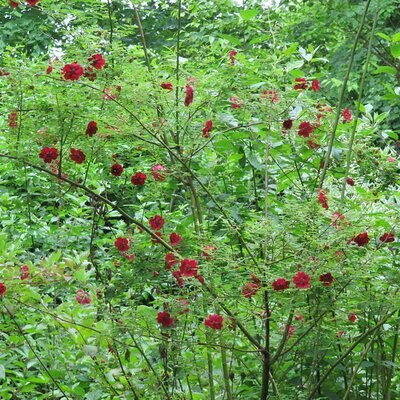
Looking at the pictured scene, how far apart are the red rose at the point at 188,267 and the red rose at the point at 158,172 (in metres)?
0.42

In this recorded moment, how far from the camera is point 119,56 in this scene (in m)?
2.43

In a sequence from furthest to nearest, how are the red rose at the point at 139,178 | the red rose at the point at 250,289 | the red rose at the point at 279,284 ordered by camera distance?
the red rose at the point at 139,178 < the red rose at the point at 250,289 < the red rose at the point at 279,284

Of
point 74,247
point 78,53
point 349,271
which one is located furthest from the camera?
point 74,247

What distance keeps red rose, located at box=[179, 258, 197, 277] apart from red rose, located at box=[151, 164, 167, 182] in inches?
16.6

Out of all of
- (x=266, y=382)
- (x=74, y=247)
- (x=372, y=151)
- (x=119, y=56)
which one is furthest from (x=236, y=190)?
(x=74, y=247)

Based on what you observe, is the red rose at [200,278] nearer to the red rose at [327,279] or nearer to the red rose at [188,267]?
the red rose at [188,267]

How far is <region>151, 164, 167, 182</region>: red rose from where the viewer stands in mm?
2361

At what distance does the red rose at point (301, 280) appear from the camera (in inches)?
75.5

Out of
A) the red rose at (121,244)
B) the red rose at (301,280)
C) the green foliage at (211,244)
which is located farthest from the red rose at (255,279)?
the red rose at (121,244)

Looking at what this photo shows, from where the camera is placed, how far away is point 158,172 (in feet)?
7.72

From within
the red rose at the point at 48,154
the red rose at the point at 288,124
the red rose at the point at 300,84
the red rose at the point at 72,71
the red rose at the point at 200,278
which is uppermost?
the red rose at the point at 300,84

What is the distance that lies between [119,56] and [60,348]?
1029 millimetres

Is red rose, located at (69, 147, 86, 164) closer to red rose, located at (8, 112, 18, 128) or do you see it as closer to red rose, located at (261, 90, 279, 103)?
red rose, located at (8, 112, 18, 128)

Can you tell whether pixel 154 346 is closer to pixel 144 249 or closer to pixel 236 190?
pixel 144 249
